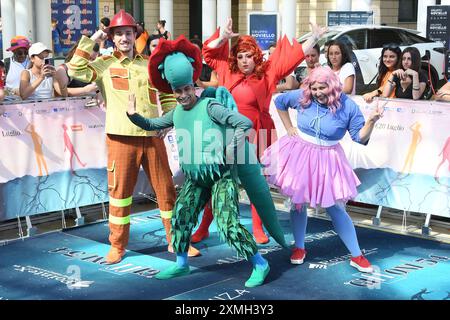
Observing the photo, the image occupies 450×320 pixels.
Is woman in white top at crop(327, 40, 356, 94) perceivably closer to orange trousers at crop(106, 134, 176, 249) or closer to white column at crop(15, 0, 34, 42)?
orange trousers at crop(106, 134, 176, 249)

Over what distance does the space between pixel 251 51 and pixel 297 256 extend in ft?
5.67

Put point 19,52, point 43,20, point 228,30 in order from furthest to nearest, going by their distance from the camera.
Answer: point 43,20, point 19,52, point 228,30

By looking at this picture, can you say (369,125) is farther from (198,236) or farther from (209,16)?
(209,16)

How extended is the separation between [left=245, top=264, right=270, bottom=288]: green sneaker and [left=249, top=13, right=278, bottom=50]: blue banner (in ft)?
31.2

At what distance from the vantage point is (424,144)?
24.9ft

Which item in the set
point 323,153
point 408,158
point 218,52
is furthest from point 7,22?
point 323,153

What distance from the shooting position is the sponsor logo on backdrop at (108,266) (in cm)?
644

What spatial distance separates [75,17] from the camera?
568 inches

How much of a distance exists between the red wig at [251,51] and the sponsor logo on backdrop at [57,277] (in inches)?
85.6

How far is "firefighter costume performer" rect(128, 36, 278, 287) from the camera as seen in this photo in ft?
18.9

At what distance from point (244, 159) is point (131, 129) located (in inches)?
39.8

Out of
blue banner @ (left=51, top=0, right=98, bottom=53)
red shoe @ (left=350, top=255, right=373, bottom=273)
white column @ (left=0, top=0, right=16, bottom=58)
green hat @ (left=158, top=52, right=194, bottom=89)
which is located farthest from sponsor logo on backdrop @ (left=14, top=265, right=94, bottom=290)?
white column @ (left=0, top=0, right=16, bottom=58)

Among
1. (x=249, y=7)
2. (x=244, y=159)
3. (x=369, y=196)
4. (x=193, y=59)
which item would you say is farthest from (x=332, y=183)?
(x=249, y=7)

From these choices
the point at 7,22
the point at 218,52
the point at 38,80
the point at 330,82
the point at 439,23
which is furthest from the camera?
the point at 7,22
